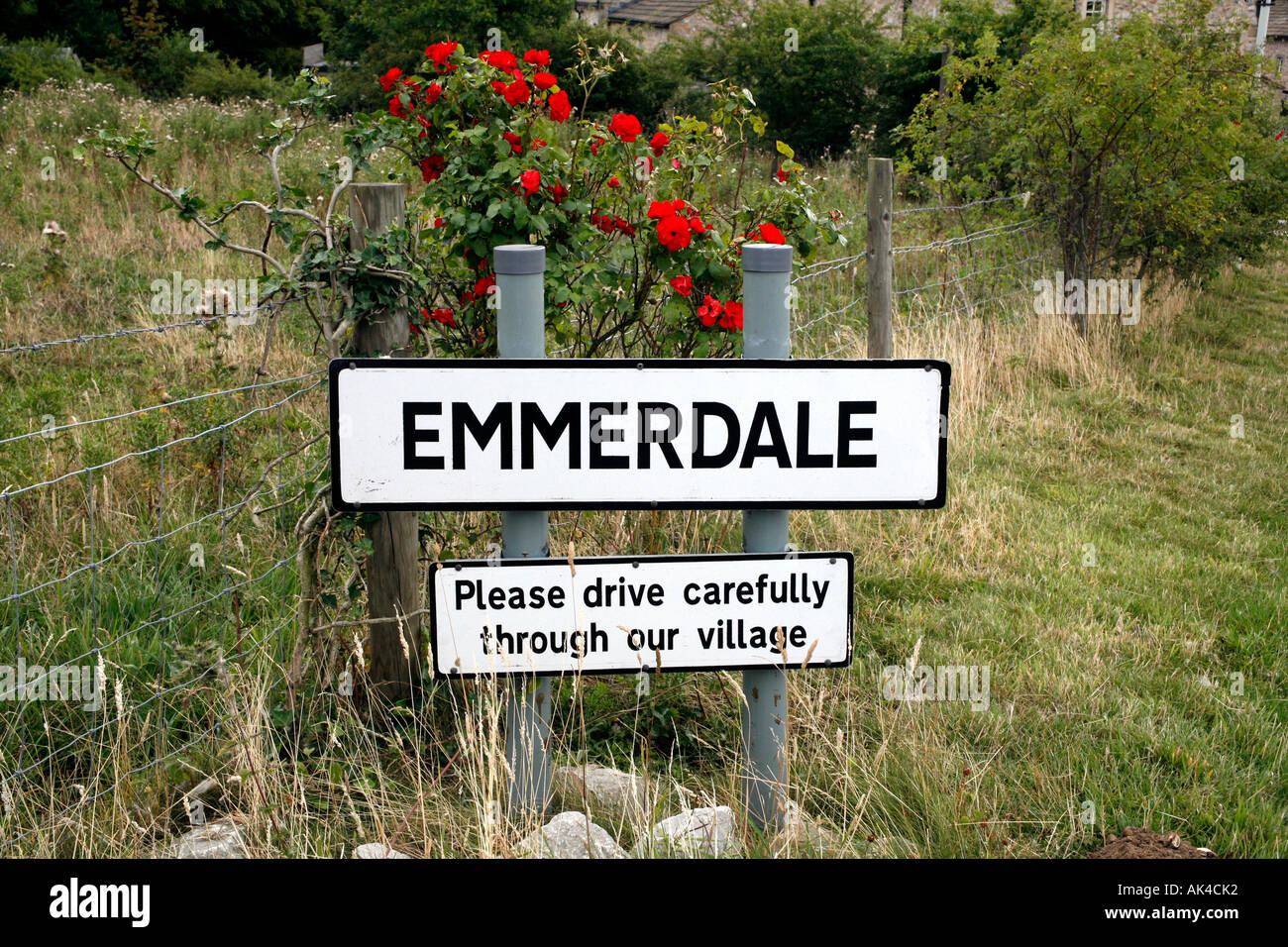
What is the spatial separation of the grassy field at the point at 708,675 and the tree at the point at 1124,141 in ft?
8.29

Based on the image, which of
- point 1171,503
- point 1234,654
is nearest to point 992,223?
point 1171,503

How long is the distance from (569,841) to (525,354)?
1.10 m

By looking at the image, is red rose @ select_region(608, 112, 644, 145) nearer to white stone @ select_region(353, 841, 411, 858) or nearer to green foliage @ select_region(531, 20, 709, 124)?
white stone @ select_region(353, 841, 411, 858)

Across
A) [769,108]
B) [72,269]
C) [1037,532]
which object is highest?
[769,108]

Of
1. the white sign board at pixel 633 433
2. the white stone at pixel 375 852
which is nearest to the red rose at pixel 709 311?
the white sign board at pixel 633 433

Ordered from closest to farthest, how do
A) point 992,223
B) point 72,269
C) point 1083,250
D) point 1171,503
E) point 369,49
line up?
1. point 1171,503
2. point 72,269
3. point 1083,250
4. point 992,223
5. point 369,49

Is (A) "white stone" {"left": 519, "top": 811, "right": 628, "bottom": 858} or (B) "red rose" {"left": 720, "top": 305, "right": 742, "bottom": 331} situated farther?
(B) "red rose" {"left": 720, "top": 305, "right": 742, "bottom": 331}

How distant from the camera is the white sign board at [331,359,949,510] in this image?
215 cm

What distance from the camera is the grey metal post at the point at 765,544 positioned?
7.25ft

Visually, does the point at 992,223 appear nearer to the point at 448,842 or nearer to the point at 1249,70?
the point at 1249,70

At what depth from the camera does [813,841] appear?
100 inches

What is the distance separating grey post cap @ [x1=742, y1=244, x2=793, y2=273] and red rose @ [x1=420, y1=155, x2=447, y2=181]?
2.20m

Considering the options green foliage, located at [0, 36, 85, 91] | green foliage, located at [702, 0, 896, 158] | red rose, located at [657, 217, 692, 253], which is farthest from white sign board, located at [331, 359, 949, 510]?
green foliage, located at [702, 0, 896, 158]

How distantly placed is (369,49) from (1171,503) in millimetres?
22157
